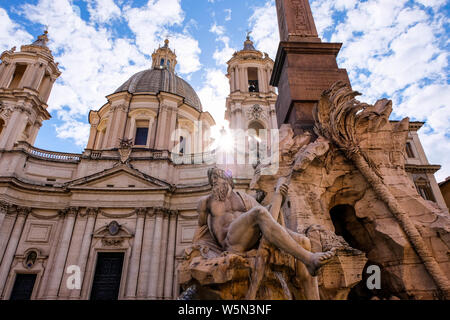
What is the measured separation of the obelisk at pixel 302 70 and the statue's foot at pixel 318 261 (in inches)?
113

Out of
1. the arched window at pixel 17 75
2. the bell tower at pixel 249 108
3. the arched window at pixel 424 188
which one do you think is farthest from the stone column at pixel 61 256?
the arched window at pixel 424 188

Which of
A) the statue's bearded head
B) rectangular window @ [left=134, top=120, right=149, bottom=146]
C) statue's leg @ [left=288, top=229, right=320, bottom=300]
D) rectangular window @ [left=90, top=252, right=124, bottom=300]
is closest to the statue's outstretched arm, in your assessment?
the statue's bearded head

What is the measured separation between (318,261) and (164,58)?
137 ft

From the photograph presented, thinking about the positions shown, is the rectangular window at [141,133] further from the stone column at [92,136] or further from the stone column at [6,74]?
the stone column at [6,74]

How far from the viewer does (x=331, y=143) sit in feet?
14.6

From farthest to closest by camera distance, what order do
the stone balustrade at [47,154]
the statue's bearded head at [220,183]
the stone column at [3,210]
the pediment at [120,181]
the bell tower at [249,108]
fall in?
the stone balustrade at [47,154] < the bell tower at [249,108] < the pediment at [120,181] < the stone column at [3,210] < the statue's bearded head at [220,183]

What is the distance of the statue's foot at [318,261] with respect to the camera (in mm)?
2498

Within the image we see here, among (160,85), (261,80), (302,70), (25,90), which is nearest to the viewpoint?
(302,70)

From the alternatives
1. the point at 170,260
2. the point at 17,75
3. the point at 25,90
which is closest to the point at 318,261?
the point at 170,260

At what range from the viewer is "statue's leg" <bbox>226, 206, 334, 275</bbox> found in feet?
8.39

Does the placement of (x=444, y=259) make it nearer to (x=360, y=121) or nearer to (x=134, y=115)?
(x=360, y=121)

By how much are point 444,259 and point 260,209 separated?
2.62 m

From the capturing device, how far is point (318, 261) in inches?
98.7

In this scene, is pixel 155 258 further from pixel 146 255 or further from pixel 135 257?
pixel 135 257
